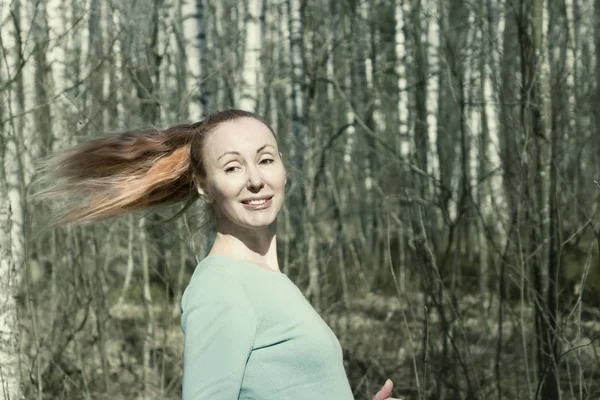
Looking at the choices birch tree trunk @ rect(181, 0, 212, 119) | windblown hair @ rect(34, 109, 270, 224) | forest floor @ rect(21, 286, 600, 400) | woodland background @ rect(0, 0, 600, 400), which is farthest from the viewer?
birch tree trunk @ rect(181, 0, 212, 119)

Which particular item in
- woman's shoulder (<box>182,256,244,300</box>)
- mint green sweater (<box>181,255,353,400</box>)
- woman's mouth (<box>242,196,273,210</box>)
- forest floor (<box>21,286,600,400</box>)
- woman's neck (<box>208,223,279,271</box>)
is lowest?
forest floor (<box>21,286,600,400</box>)

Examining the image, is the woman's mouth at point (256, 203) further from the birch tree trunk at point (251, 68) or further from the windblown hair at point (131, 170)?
the birch tree trunk at point (251, 68)

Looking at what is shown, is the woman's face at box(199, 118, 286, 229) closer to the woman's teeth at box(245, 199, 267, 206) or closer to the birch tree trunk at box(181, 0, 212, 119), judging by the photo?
the woman's teeth at box(245, 199, 267, 206)

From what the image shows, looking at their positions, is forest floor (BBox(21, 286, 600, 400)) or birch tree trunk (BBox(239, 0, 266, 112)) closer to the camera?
forest floor (BBox(21, 286, 600, 400))

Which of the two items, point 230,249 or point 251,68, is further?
point 251,68

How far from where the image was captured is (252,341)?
79.7 inches

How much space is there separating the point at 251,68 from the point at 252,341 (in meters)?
5.34

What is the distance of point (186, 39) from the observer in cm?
621

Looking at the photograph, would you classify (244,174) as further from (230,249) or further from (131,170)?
(131,170)

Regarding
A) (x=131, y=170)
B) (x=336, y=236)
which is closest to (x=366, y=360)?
(x=336, y=236)

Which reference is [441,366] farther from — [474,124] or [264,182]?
A: [474,124]

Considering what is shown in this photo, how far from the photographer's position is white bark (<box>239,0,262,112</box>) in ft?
22.4

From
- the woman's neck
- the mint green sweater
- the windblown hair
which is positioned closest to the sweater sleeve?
the mint green sweater

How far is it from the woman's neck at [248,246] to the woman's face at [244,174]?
0.03 m
